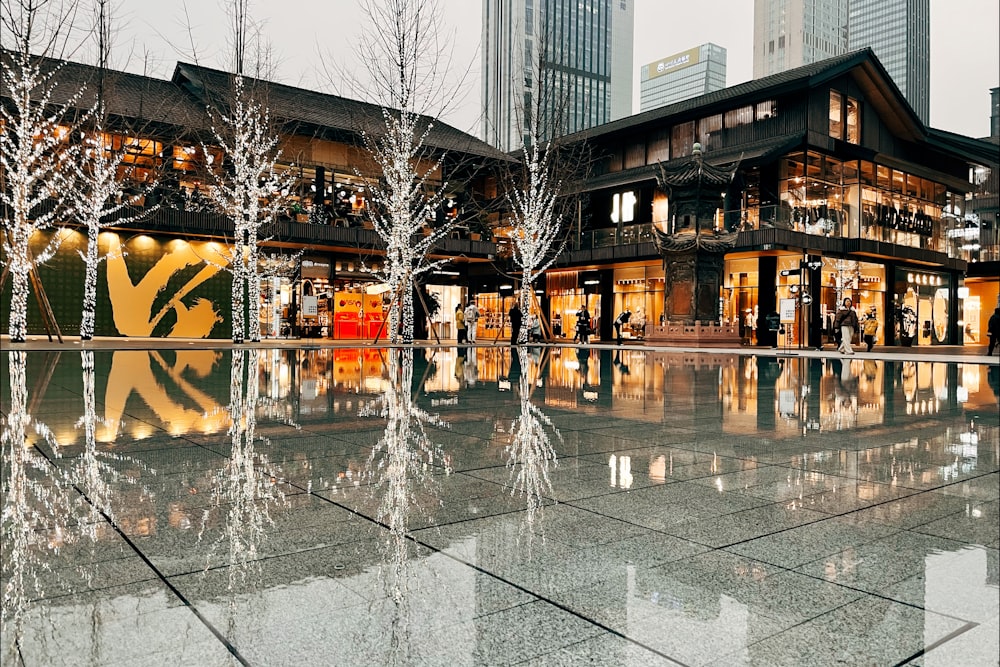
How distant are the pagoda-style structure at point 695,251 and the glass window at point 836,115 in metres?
9.37

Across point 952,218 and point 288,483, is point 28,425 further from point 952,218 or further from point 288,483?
point 952,218

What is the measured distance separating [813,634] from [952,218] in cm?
5092

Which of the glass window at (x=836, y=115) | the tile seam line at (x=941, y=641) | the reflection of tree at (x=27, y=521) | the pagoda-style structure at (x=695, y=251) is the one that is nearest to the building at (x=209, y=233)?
the pagoda-style structure at (x=695, y=251)

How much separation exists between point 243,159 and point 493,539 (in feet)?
89.2

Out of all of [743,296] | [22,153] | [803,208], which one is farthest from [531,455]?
[743,296]

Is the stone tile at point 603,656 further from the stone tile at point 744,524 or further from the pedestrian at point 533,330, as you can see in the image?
the pedestrian at point 533,330

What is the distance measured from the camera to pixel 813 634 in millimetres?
2752

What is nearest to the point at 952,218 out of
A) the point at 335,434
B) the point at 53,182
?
the point at 53,182

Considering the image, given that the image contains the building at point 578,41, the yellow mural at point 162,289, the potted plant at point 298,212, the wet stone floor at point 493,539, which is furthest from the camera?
the building at point 578,41

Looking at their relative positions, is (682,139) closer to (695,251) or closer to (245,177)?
(695,251)

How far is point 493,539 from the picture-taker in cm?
383

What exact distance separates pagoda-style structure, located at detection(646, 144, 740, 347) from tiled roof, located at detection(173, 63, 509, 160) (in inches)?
443

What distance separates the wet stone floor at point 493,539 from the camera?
268 centimetres

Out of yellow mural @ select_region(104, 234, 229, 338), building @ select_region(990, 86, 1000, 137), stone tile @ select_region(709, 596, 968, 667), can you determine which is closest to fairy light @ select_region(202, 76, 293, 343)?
yellow mural @ select_region(104, 234, 229, 338)
